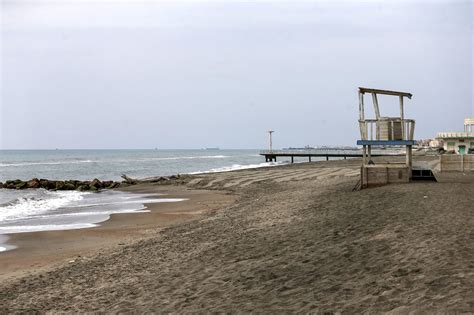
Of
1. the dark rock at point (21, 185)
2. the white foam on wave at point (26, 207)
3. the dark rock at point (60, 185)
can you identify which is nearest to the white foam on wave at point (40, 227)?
the white foam on wave at point (26, 207)

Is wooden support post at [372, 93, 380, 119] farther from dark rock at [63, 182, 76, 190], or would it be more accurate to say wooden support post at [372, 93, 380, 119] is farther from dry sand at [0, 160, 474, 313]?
dark rock at [63, 182, 76, 190]

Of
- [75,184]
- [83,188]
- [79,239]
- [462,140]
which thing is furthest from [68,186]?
[462,140]

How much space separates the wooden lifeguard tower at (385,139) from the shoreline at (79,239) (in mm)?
6739

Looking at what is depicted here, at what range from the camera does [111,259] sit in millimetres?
10523

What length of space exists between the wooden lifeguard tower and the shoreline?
6.74 metres

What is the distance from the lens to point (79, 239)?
45.7 feet

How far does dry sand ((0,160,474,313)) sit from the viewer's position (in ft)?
19.6

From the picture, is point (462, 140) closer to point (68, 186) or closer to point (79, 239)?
point (68, 186)

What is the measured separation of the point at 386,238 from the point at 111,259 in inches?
229

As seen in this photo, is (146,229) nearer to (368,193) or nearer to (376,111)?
(368,193)

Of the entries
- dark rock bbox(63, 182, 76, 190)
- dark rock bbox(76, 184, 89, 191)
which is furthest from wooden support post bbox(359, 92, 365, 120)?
dark rock bbox(63, 182, 76, 190)

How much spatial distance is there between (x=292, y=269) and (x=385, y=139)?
39.9ft

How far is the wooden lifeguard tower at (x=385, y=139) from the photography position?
708 inches

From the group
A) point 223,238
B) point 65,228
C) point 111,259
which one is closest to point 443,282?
point 223,238
